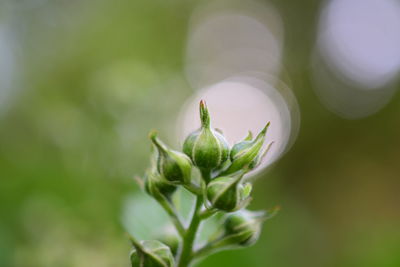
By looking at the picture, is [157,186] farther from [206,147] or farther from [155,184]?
[206,147]

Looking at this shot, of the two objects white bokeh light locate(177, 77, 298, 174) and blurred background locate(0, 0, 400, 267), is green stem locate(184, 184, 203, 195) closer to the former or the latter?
blurred background locate(0, 0, 400, 267)

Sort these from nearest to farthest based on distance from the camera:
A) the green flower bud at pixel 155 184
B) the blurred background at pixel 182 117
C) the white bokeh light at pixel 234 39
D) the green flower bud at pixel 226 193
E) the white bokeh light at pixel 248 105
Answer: the green flower bud at pixel 226 193, the green flower bud at pixel 155 184, the blurred background at pixel 182 117, the white bokeh light at pixel 248 105, the white bokeh light at pixel 234 39

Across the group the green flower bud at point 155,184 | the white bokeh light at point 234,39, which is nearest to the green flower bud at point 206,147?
the green flower bud at point 155,184

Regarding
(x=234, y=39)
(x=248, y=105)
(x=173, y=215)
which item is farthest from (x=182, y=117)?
(x=234, y=39)

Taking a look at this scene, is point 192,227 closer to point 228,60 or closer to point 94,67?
point 94,67

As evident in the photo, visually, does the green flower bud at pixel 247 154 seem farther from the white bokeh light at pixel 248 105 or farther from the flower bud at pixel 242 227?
the white bokeh light at pixel 248 105
